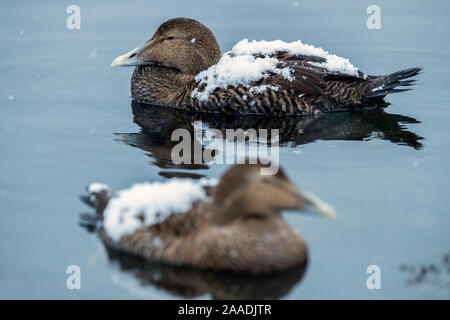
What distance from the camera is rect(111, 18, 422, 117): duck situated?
7.86 metres

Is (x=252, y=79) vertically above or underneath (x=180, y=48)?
underneath

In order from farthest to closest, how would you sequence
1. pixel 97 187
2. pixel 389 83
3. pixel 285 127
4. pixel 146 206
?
pixel 389 83 < pixel 285 127 < pixel 97 187 < pixel 146 206

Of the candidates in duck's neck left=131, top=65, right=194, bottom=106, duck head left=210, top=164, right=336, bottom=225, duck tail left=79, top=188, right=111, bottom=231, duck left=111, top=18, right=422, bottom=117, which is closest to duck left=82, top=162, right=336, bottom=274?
duck head left=210, top=164, right=336, bottom=225

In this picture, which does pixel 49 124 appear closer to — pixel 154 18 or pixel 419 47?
pixel 154 18

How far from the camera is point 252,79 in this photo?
7.84 metres

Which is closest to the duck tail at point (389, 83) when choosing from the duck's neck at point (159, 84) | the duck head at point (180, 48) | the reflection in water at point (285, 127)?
the reflection in water at point (285, 127)

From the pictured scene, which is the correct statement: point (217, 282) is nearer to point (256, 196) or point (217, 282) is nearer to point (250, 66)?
point (256, 196)

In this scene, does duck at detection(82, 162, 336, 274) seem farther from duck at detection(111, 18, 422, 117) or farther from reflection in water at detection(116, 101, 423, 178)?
duck at detection(111, 18, 422, 117)

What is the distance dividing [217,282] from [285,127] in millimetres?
3052

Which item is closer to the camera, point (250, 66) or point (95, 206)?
point (95, 206)

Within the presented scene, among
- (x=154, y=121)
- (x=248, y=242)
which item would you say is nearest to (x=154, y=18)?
(x=154, y=121)

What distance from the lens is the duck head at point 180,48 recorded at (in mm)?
8516

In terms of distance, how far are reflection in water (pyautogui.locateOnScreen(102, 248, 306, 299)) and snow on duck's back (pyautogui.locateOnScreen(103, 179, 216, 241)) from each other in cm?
30

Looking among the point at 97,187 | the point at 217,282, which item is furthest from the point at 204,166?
the point at 217,282
